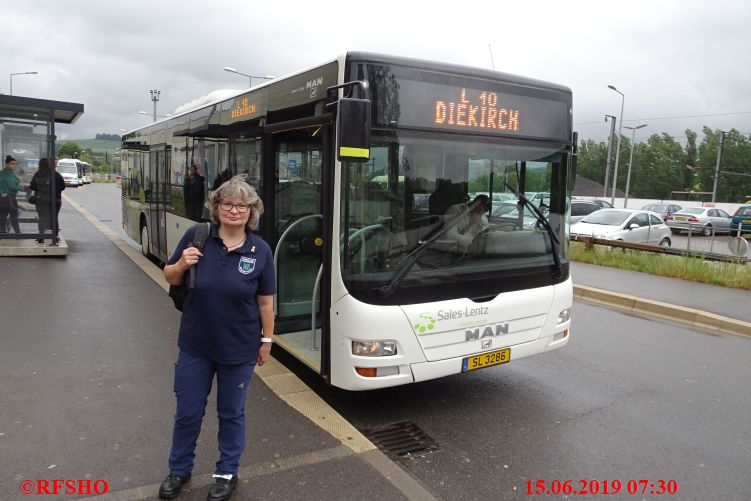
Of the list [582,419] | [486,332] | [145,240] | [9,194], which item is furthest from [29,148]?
[582,419]

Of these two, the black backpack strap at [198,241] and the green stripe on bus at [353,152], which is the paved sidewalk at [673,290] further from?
the black backpack strap at [198,241]

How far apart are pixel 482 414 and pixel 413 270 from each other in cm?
142

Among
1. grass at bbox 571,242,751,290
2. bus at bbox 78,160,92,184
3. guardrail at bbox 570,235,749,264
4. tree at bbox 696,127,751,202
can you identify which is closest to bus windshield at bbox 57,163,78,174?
bus at bbox 78,160,92,184

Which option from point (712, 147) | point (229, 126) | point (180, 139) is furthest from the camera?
point (712, 147)

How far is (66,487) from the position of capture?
324 centimetres

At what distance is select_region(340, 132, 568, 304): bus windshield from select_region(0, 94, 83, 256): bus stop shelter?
927 centimetres

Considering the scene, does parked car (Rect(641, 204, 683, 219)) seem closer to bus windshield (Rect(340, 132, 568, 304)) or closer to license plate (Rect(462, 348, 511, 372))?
bus windshield (Rect(340, 132, 568, 304))

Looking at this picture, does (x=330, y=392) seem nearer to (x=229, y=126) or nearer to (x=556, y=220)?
(x=556, y=220)

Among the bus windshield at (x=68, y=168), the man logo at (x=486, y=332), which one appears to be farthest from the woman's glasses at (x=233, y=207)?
the bus windshield at (x=68, y=168)

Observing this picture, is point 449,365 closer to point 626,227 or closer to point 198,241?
point 198,241

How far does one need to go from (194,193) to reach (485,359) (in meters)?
4.91

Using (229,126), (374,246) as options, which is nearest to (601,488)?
(374,246)

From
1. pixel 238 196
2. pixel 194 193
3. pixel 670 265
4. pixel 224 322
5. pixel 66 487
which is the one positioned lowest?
pixel 66 487

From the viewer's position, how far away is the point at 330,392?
16.7ft
